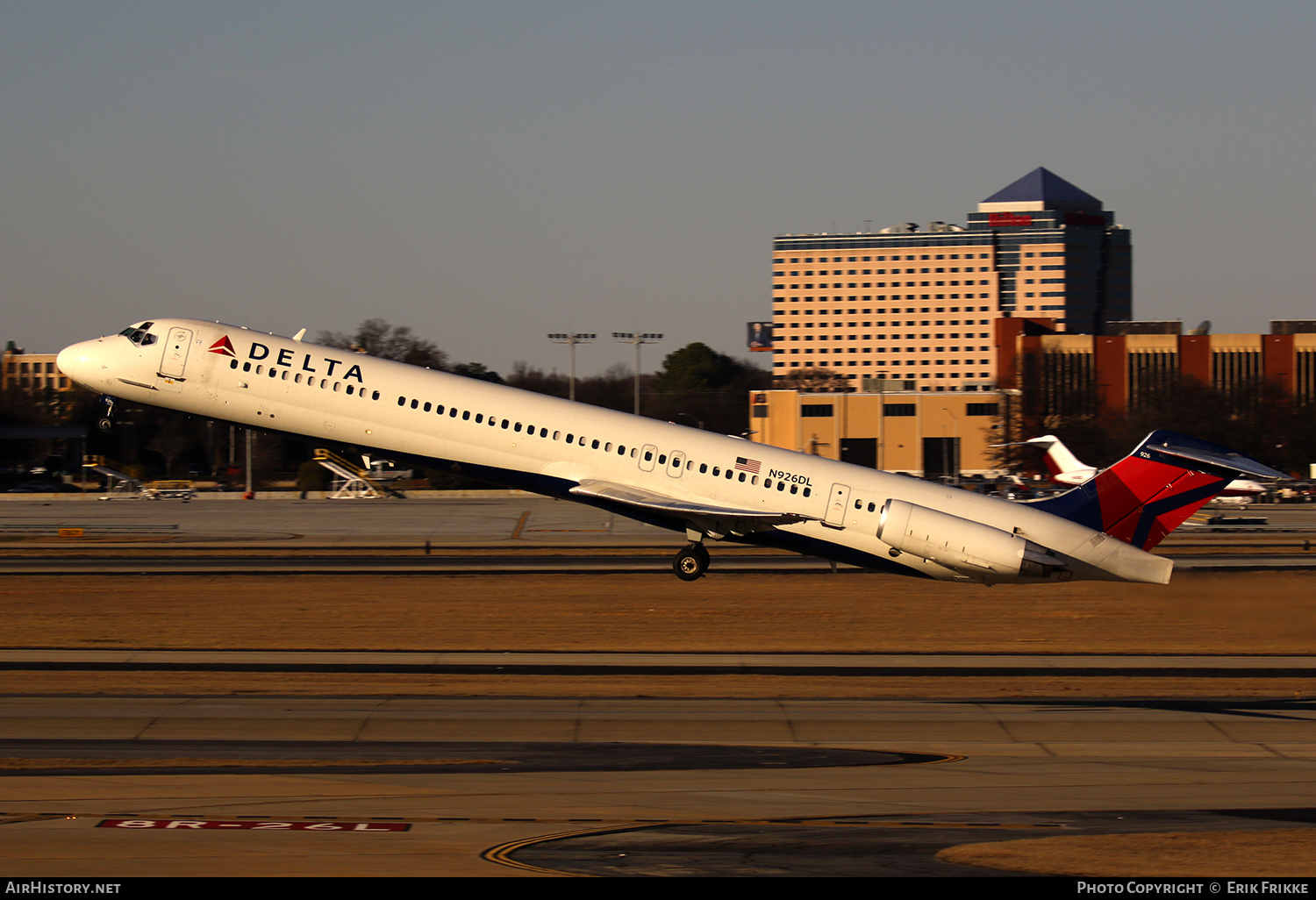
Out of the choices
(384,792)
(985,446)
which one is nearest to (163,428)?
(985,446)

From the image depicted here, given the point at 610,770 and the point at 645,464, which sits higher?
the point at 645,464

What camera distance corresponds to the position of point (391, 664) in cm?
3631

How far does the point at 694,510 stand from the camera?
3806cm

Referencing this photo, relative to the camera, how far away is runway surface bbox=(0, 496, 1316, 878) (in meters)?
19.0

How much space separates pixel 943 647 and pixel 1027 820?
1945 centimetres

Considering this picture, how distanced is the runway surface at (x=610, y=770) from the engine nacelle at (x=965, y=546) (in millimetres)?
2752

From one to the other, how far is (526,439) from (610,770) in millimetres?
15528

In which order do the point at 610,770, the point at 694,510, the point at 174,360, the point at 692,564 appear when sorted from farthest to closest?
the point at 692,564, the point at 174,360, the point at 694,510, the point at 610,770

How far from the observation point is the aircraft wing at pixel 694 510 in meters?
37.7

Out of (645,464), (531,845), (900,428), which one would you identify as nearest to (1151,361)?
(900,428)

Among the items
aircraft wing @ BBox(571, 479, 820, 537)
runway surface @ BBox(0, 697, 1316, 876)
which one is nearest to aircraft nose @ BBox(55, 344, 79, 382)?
runway surface @ BBox(0, 697, 1316, 876)

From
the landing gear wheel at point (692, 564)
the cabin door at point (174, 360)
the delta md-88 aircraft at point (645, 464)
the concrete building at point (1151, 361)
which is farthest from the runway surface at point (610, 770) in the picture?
the concrete building at point (1151, 361)

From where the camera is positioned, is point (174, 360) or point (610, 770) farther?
point (174, 360)

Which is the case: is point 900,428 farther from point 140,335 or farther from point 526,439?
point 140,335
